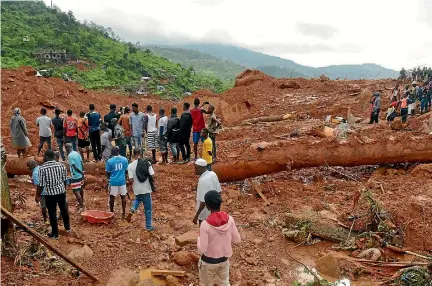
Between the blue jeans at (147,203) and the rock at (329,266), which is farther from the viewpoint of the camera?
the blue jeans at (147,203)

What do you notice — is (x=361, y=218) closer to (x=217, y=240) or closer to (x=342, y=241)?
(x=342, y=241)

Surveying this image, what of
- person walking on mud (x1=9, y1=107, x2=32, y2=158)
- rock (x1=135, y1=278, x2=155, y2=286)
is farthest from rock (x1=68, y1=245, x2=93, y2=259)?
person walking on mud (x1=9, y1=107, x2=32, y2=158)

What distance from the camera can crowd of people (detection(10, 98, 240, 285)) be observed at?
417 cm

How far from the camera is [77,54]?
38.6 metres

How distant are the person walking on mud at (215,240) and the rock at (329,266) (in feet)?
6.60

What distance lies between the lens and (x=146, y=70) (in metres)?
42.6

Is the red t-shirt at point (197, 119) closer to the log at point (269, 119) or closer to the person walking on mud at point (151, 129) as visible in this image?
the person walking on mud at point (151, 129)

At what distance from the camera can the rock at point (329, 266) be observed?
5594 mm

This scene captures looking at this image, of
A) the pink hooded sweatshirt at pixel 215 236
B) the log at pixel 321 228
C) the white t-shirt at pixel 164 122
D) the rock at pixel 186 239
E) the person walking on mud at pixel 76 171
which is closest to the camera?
the pink hooded sweatshirt at pixel 215 236

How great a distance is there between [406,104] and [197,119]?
820 centimetres

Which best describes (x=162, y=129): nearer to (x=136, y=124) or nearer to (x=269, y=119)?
(x=136, y=124)

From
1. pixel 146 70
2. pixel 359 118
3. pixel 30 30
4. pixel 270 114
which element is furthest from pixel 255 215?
pixel 30 30

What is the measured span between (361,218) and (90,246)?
458 centimetres

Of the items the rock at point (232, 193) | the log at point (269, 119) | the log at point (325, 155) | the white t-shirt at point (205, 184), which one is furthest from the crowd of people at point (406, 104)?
the white t-shirt at point (205, 184)
